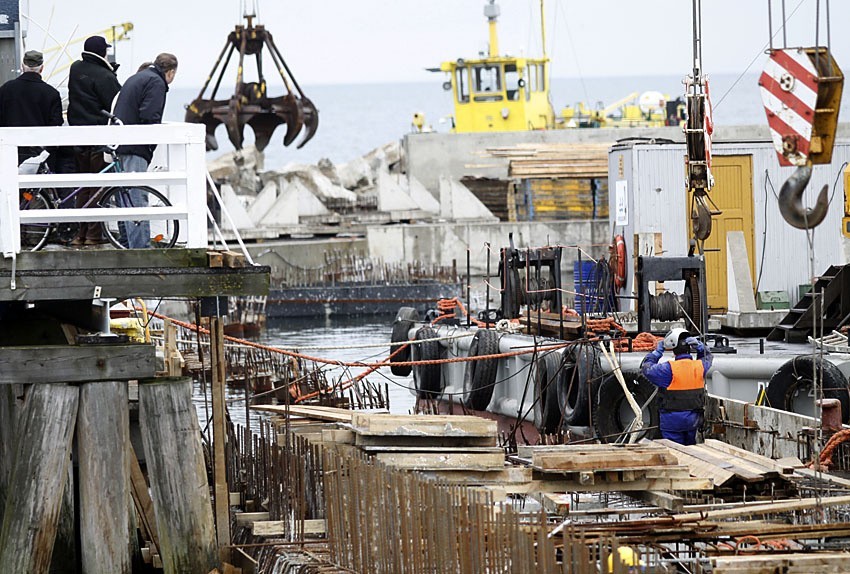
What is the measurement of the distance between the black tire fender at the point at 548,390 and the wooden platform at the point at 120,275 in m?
8.10

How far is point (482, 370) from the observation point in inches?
906

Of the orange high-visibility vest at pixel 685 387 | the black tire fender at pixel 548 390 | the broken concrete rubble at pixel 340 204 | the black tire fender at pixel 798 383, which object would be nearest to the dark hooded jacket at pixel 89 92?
the orange high-visibility vest at pixel 685 387

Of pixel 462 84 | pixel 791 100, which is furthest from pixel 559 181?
pixel 791 100

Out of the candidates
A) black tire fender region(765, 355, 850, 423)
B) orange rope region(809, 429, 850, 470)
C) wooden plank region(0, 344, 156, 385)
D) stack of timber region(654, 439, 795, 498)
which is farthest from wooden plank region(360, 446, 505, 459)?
black tire fender region(765, 355, 850, 423)

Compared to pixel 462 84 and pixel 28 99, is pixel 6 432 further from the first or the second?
pixel 462 84

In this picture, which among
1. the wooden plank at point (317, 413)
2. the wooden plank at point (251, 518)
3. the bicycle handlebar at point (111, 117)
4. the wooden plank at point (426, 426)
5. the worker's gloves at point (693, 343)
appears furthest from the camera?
the wooden plank at point (317, 413)

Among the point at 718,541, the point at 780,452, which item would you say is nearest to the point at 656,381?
the point at 780,452

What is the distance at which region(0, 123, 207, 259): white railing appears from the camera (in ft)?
40.9

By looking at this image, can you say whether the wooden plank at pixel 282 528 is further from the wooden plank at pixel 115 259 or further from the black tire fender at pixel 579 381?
the black tire fender at pixel 579 381

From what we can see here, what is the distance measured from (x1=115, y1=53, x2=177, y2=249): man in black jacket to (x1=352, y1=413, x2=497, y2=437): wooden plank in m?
2.78

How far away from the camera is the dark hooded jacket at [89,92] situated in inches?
544

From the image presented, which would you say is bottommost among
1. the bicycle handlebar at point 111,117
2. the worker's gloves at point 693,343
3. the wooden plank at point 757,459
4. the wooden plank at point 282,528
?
the wooden plank at point 282,528

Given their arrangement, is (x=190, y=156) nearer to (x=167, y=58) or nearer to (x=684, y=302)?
(x=167, y=58)

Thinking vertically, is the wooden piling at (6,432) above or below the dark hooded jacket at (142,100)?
below
